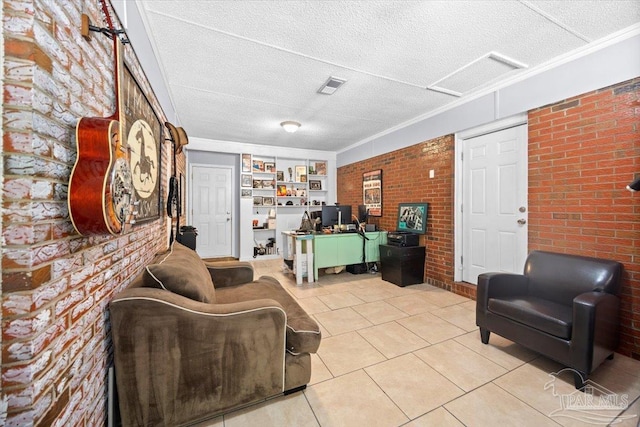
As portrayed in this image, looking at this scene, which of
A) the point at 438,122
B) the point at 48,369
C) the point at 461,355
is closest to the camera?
the point at 48,369

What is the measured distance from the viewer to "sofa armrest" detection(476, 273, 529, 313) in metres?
2.19

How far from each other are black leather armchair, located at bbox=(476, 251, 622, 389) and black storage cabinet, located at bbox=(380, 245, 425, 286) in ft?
5.01

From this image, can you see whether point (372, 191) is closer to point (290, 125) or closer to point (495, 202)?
point (290, 125)

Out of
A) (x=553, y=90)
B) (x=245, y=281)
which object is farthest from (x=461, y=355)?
(x=553, y=90)

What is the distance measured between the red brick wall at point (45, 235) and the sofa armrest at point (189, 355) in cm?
14

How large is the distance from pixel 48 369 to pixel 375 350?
1983 mm

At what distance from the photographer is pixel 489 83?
9.69 feet

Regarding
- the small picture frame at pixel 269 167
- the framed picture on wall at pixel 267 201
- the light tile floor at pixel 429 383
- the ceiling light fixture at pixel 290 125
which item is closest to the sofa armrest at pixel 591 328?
the light tile floor at pixel 429 383

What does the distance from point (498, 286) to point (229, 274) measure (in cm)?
242

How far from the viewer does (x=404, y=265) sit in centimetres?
378

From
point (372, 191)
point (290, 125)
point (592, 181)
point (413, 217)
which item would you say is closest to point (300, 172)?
point (372, 191)

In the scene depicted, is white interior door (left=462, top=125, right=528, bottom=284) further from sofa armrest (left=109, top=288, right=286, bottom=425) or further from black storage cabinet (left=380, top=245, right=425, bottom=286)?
sofa armrest (left=109, top=288, right=286, bottom=425)

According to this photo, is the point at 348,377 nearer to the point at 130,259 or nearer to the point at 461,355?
the point at 461,355

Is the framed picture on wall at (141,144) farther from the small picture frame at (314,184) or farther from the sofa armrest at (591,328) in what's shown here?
the small picture frame at (314,184)
